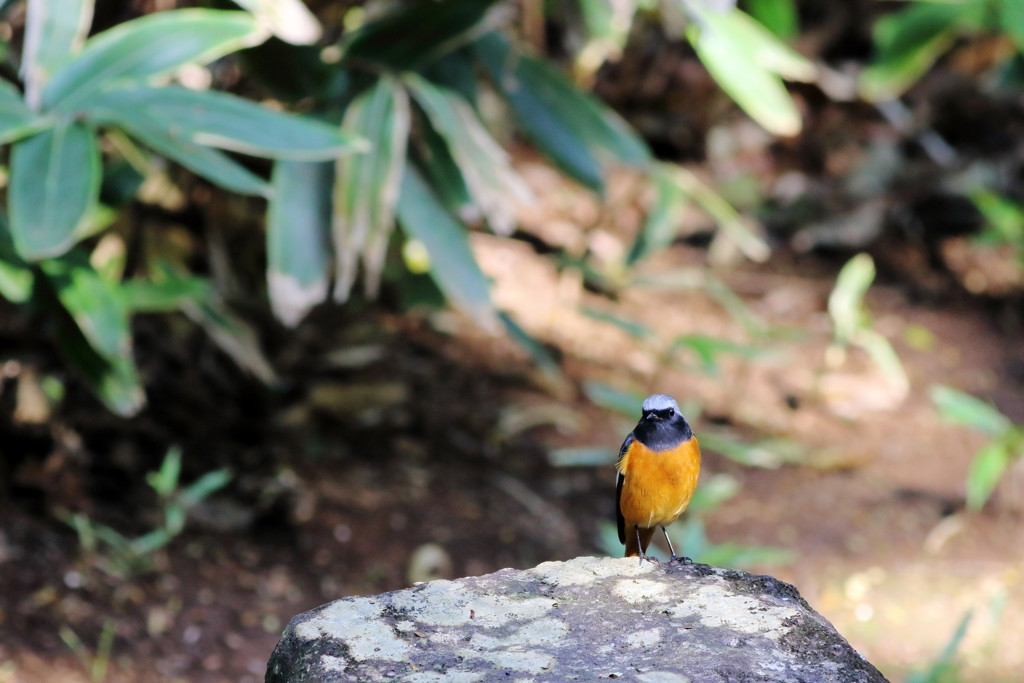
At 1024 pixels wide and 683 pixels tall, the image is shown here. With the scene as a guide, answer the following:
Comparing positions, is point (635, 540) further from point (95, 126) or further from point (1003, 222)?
point (1003, 222)

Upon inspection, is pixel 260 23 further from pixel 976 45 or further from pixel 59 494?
pixel 976 45

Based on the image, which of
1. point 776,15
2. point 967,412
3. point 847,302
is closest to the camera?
point 967,412

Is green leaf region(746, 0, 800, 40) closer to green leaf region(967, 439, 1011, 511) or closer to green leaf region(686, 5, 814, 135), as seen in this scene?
green leaf region(686, 5, 814, 135)

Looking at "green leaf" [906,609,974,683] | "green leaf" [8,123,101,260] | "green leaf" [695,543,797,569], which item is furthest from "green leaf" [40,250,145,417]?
"green leaf" [906,609,974,683]

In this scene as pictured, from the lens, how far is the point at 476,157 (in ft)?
11.8

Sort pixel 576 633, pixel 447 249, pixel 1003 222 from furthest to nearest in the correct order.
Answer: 1. pixel 1003 222
2. pixel 447 249
3. pixel 576 633

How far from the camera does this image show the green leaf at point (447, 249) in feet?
12.1

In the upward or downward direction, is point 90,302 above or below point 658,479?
above

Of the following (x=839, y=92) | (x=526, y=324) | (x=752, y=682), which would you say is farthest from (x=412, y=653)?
(x=839, y=92)

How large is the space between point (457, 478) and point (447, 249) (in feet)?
4.65

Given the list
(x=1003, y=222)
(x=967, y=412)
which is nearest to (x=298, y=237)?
(x=967, y=412)

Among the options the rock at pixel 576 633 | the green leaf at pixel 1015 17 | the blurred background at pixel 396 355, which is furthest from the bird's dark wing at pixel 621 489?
the green leaf at pixel 1015 17

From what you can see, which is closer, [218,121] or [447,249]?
[218,121]

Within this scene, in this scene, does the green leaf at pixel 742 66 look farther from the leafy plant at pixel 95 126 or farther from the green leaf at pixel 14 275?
the green leaf at pixel 14 275
